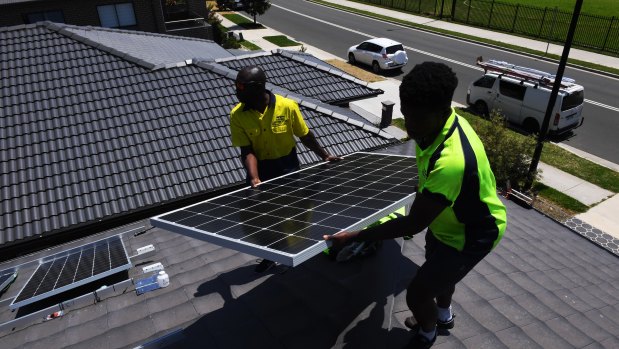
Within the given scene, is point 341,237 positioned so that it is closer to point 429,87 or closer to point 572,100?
point 429,87

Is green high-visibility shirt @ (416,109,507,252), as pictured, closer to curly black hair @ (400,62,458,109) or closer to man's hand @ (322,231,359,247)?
curly black hair @ (400,62,458,109)

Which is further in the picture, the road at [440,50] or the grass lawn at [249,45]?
the grass lawn at [249,45]

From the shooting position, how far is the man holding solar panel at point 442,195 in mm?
2807

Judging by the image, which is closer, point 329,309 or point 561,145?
point 329,309

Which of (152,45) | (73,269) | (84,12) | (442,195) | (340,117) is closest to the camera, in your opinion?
(442,195)

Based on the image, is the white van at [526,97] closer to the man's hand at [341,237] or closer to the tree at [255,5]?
the man's hand at [341,237]

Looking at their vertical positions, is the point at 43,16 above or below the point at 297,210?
above

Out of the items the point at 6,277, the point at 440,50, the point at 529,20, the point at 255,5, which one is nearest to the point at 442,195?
the point at 6,277

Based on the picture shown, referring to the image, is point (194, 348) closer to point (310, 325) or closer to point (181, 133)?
point (310, 325)

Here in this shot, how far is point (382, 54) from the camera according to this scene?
Answer: 2711 centimetres

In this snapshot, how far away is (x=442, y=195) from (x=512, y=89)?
1876cm

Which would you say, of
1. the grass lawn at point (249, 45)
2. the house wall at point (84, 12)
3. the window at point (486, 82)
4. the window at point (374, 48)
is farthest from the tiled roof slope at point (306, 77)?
the grass lawn at point (249, 45)

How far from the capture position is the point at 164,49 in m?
14.0

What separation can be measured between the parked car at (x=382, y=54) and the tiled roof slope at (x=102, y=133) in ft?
60.0
